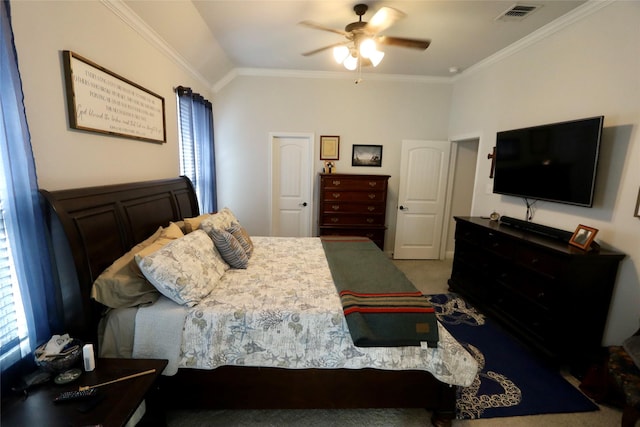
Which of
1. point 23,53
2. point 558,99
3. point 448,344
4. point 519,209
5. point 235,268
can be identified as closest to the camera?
point 23,53

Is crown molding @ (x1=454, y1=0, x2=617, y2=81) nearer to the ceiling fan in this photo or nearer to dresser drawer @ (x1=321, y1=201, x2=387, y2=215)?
the ceiling fan

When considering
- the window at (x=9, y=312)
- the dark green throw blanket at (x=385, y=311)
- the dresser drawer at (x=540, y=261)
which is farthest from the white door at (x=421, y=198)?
the window at (x=9, y=312)

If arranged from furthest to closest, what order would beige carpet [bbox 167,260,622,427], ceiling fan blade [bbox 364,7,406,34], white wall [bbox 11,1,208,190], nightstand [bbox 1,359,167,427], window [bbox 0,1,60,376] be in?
ceiling fan blade [bbox 364,7,406,34] < beige carpet [bbox 167,260,622,427] < white wall [bbox 11,1,208,190] < window [bbox 0,1,60,376] < nightstand [bbox 1,359,167,427]

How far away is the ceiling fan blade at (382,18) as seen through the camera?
6.32 feet

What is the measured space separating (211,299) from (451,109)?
4479 mm

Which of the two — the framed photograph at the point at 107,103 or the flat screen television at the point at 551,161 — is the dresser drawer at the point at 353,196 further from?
the framed photograph at the point at 107,103

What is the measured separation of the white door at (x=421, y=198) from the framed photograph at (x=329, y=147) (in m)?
1.06

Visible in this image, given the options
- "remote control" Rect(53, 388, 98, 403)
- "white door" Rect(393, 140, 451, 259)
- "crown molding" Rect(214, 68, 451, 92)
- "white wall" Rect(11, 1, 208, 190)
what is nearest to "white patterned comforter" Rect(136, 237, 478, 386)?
"remote control" Rect(53, 388, 98, 403)

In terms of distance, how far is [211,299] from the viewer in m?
1.72

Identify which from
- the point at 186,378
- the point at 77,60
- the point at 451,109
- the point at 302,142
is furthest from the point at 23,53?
the point at 451,109

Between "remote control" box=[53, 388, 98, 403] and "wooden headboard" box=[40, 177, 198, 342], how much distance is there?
1.25ft

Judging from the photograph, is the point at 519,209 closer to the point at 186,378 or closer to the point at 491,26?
the point at 491,26

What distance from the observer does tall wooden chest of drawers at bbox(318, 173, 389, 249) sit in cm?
413

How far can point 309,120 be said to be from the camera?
14.4 ft
